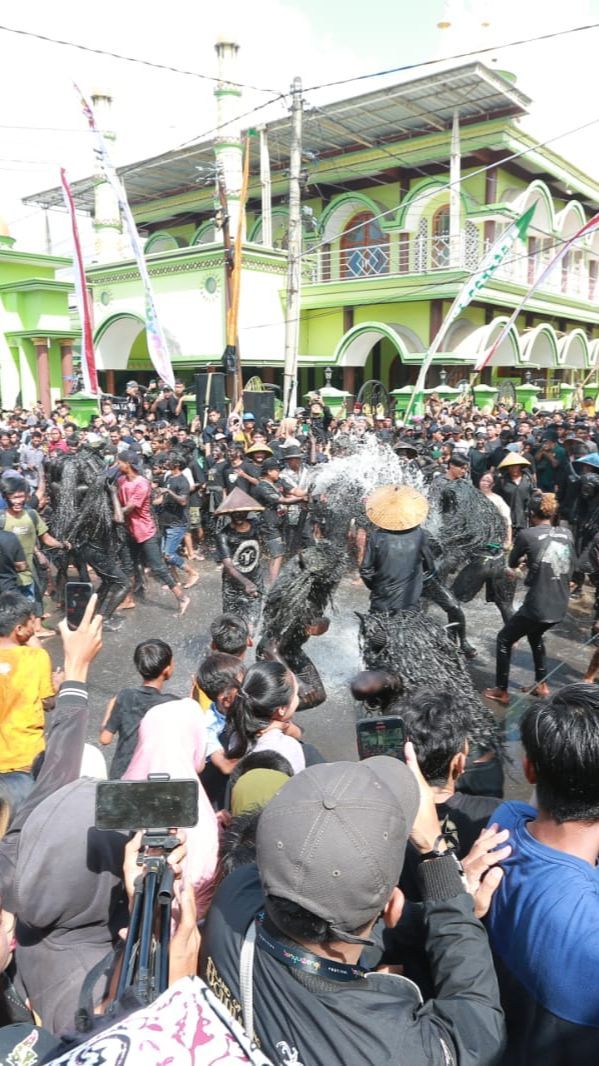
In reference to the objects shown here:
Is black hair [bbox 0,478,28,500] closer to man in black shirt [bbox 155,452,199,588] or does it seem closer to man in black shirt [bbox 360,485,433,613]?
man in black shirt [bbox 155,452,199,588]

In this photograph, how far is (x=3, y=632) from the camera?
399 centimetres

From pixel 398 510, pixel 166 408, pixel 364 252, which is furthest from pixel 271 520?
pixel 364 252

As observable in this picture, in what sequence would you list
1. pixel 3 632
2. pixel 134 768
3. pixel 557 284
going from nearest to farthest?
pixel 134 768 < pixel 3 632 < pixel 557 284

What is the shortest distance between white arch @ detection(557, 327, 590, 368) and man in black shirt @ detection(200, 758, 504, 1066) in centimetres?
2779

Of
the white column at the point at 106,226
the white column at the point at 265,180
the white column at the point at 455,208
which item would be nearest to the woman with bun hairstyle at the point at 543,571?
the white column at the point at 455,208

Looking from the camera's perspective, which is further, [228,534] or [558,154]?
[558,154]

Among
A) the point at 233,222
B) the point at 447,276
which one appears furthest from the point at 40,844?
the point at 233,222

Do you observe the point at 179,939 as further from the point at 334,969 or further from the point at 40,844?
the point at 40,844

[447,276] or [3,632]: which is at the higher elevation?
[447,276]

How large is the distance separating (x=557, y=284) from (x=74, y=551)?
2526 centimetres

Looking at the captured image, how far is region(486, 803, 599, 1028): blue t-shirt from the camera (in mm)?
1539

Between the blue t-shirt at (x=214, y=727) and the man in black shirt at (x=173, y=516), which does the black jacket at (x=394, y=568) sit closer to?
the blue t-shirt at (x=214, y=727)

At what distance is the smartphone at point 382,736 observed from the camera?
2125mm

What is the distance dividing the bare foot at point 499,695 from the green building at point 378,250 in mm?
15606
